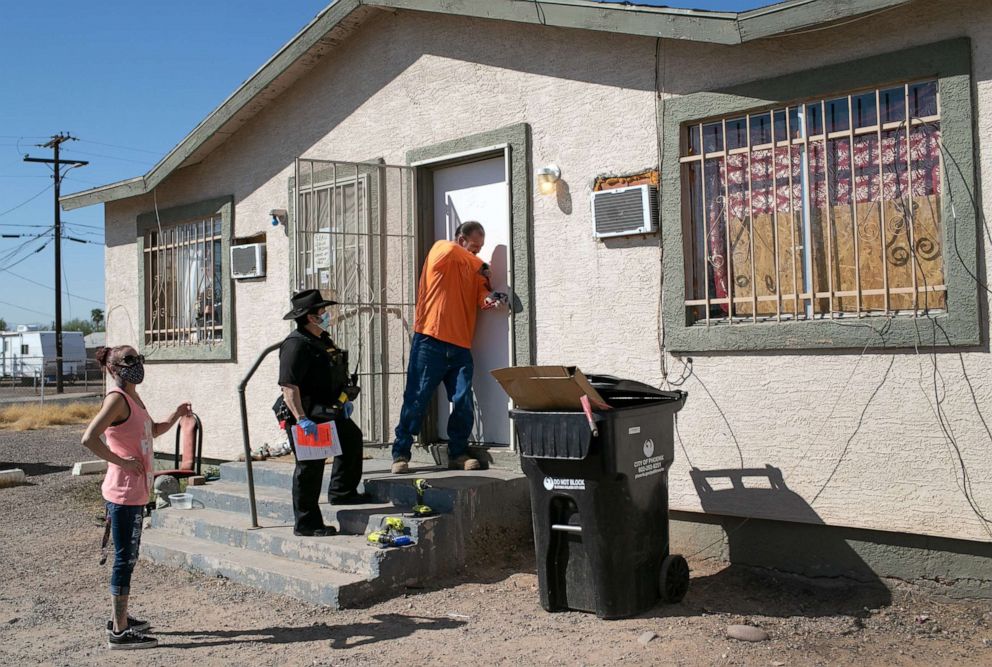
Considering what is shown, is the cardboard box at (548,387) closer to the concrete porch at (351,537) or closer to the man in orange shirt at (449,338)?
the concrete porch at (351,537)

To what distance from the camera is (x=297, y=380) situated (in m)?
6.43

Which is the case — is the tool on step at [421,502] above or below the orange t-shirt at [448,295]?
below

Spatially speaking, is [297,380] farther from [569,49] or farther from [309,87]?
[309,87]

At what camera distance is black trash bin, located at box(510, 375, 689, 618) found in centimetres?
520

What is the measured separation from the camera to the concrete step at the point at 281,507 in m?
6.63

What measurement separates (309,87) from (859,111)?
536 centimetres

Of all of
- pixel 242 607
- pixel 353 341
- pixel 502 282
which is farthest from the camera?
pixel 353 341

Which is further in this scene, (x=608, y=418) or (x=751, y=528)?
(x=751, y=528)

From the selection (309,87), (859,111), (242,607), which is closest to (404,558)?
(242,607)

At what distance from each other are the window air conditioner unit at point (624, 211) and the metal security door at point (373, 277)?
1.94 m

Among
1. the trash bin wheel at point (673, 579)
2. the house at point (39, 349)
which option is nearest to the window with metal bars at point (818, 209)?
the trash bin wheel at point (673, 579)

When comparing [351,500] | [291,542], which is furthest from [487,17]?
[291,542]

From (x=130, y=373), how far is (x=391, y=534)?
6.45 ft

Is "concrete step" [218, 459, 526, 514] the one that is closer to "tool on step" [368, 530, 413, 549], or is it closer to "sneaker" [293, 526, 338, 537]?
"tool on step" [368, 530, 413, 549]
